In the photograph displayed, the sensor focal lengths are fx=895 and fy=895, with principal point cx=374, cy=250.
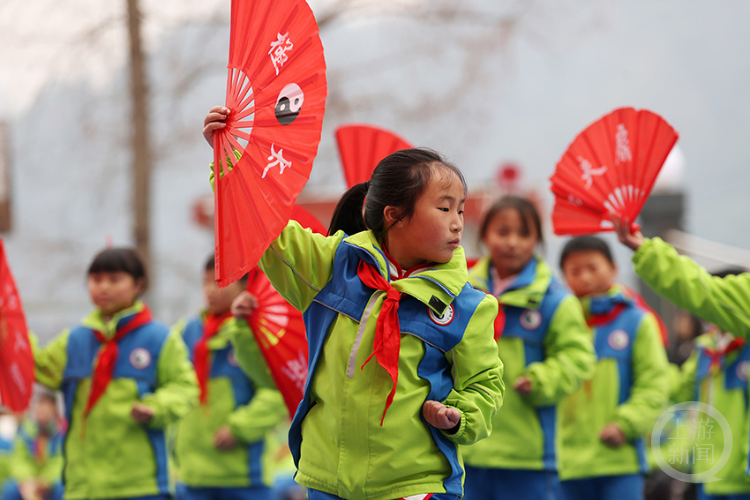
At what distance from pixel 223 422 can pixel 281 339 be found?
1678mm

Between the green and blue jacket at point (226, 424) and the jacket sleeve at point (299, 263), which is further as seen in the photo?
the green and blue jacket at point (226, 424)

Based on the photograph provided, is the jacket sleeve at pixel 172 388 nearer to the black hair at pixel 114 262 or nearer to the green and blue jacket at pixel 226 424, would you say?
the black hair at pixel 114 262

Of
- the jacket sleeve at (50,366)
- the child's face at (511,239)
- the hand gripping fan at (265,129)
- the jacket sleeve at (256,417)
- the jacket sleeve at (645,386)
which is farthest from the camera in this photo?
the jacket sleeve at (256,417)

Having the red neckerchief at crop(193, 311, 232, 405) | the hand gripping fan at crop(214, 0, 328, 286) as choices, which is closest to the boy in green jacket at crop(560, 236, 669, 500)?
the red neckerchief at crop(193, 311, 232, 405)

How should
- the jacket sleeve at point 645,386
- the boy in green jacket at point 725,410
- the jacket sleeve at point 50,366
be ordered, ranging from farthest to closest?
the jacket sleeve at point 645,386 → the boy in green jacket at point 725,410 → the jacket sleeve at point 50,366

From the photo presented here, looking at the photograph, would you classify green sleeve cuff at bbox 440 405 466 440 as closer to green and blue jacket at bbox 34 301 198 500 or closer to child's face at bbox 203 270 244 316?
green and blue jacket at bbox 34 301 198 500

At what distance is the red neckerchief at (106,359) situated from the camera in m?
4.43

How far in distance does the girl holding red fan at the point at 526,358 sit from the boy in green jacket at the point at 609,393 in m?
0.63

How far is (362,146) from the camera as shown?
4.21 m

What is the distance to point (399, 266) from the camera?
8.87 feet

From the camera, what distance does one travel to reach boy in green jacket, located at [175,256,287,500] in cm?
524

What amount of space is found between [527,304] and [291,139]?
7.03 feet

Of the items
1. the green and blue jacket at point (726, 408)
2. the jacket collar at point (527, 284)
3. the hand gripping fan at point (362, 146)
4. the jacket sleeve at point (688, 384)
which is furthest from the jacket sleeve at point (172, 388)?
the jacket sleeve at point (688, 384)

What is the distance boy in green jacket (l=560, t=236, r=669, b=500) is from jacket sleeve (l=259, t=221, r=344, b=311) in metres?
2.71
